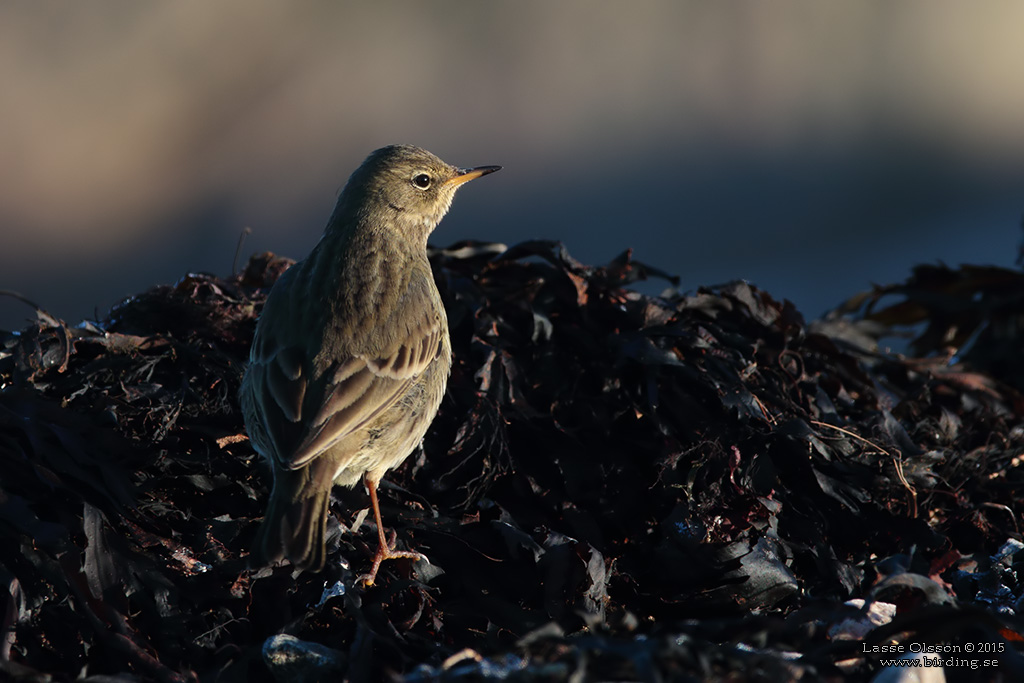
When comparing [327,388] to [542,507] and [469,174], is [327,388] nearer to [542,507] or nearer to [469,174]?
[542,507]

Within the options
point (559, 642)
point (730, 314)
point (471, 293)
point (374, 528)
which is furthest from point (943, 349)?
point (559, 642)

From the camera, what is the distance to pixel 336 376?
3.52m

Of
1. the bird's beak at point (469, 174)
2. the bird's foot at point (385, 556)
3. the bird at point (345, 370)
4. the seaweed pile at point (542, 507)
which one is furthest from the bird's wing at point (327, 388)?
the bird's beak at point (469, 174)

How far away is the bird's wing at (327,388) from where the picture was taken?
327 cm

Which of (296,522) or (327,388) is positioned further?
(327,388)

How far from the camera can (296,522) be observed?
9.75 feet

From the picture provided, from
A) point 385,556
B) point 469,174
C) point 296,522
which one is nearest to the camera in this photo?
point 296,522

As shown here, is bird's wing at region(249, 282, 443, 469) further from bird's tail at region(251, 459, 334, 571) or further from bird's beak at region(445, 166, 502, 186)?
bird's beak at region(445, 166, 502, 186)

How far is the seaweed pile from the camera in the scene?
2721mm

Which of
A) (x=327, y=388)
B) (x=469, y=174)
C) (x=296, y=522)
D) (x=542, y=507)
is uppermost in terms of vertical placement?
(x=469, y=174)

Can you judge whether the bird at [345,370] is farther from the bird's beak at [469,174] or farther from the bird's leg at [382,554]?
the bird's beak at [469,174]

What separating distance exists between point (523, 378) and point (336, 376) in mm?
898

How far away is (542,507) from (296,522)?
0.99 metres

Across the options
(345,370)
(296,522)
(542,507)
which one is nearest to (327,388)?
(345,370)
